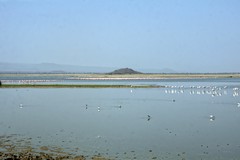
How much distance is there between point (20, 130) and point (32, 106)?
14601 millimetres

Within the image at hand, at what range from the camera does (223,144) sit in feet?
59.4

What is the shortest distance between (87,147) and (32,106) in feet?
66.1

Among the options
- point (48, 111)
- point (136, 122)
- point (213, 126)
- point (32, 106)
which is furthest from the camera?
point (32, 106)

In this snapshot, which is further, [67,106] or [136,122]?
[67,106]

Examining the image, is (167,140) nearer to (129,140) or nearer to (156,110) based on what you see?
(129,140)

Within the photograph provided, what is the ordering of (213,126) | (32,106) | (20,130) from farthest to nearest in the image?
(32,106) → (213,126) → (20,130)

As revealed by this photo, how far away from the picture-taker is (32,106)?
1433 inches

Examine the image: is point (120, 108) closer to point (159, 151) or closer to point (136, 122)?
point (136, 122)

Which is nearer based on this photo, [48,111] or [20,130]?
[20,130]

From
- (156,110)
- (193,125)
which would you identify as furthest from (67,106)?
(193,125)

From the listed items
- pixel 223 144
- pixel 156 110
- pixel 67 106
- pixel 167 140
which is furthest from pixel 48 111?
pixel 223 144

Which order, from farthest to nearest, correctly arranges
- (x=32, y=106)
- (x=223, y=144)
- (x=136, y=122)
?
(x=32, y=106), (x=136, y=122), (x=223, y=144)

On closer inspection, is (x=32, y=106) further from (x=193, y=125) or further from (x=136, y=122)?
(x=193, y=125)

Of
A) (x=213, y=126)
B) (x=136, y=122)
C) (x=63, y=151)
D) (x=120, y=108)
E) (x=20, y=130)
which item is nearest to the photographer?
(x=63, y=151)
